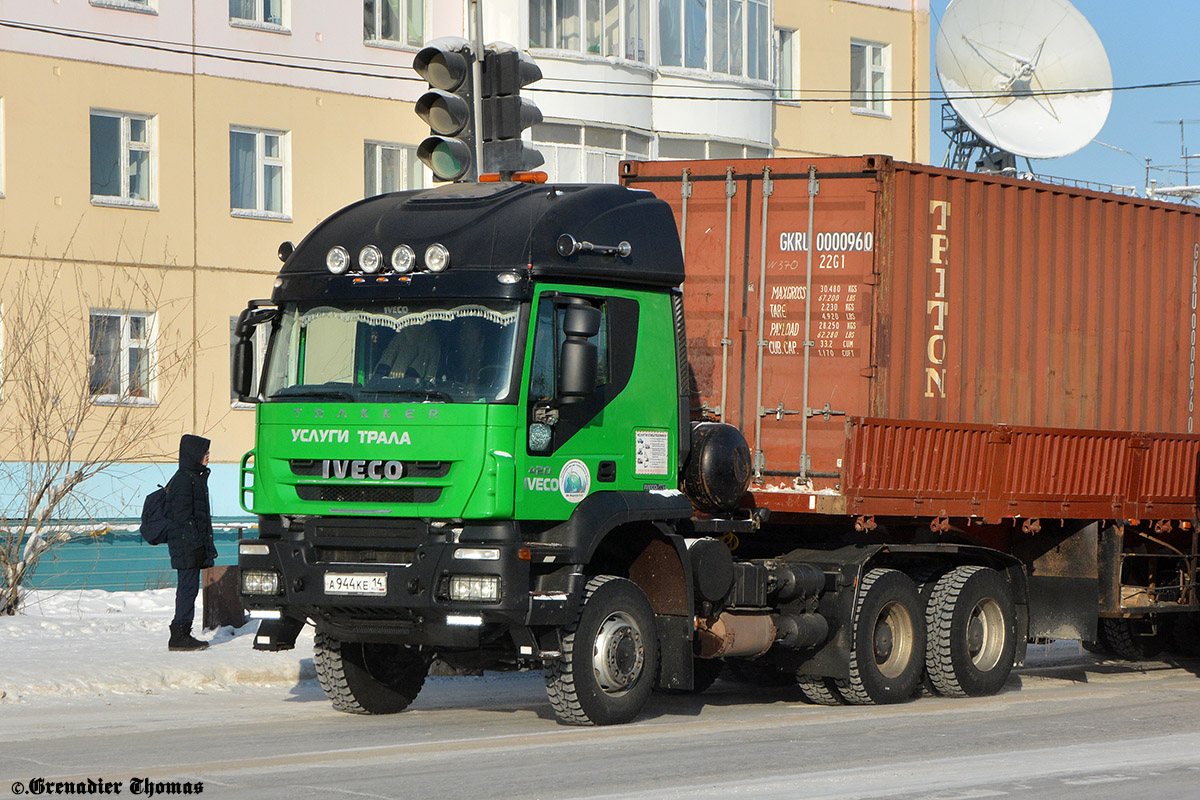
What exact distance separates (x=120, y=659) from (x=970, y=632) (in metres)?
6.59

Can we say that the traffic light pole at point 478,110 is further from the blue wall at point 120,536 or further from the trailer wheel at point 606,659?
the blue wall at point 120,536

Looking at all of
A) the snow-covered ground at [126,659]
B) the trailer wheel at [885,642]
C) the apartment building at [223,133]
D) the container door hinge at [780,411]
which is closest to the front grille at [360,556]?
the snow-covered ground at [126,659]

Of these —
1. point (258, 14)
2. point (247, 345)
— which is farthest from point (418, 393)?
point (258, 14)

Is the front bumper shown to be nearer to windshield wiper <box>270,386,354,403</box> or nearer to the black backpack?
windshield wiper <box>270,386,354,403</box>

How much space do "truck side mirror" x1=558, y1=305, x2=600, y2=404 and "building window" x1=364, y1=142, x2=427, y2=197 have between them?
64.7ft

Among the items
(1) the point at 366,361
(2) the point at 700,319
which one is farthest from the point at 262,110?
(1) the point at 366,361

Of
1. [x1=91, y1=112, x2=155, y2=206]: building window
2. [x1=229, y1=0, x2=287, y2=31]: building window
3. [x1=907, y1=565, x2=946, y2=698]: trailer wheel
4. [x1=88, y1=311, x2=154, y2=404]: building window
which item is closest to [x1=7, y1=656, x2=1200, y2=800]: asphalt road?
[x1=907, y1=565, x2=946, y2=698]: trailer wheel

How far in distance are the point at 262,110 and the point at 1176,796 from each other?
2208cm

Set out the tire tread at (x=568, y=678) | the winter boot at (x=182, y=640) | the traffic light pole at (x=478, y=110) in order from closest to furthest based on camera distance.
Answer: the tire tread at (x=568, y=678) → the traffic light pole at (x=478, y=110) → the winter boot at (x=182, y=640)

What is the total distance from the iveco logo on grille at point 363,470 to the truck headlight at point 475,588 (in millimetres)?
712

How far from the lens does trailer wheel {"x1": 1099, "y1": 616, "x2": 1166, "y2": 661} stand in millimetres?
15828

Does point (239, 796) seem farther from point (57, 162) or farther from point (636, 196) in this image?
point (57, 162)

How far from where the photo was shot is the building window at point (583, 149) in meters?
28.6

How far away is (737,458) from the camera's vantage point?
37.7 ft
